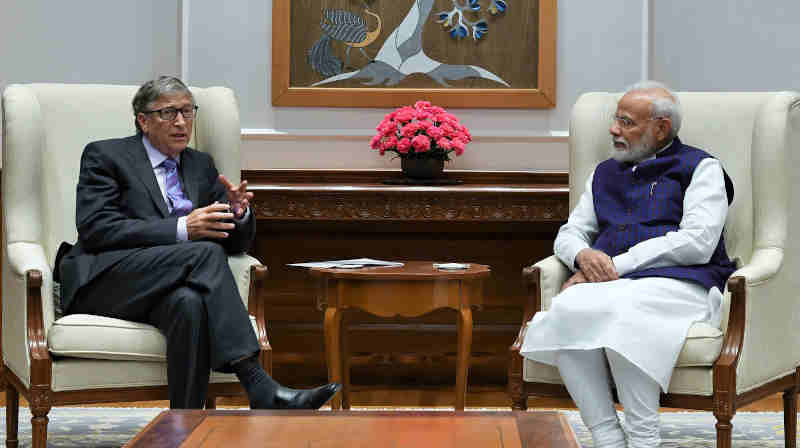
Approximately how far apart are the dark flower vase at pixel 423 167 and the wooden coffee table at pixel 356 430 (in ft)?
8.16

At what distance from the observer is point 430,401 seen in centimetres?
484

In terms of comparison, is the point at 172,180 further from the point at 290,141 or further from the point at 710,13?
the point at 710,13

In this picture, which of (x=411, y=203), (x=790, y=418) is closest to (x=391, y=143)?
(x=411, y=203)

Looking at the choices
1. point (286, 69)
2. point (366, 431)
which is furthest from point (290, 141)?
point (366, 431)

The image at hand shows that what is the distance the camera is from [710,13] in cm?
521

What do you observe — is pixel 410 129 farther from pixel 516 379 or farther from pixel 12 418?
pixel 12 418

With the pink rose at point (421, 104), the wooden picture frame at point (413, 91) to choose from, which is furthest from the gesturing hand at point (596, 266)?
the wooden picture frame at point (413, 91)

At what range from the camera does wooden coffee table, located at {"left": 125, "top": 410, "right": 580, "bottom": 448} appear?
2.25 meters

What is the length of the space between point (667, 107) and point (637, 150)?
0.17m

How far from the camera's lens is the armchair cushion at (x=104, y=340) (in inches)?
133

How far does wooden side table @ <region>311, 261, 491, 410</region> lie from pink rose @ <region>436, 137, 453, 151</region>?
0.99 m

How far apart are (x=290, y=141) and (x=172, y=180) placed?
1.36 meters

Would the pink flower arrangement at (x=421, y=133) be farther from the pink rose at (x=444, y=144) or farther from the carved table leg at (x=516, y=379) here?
the carved table leg at (x=516, y=379)

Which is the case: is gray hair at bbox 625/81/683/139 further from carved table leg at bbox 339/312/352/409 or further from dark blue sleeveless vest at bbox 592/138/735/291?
carved table leg at bbox 339/312/352/409
